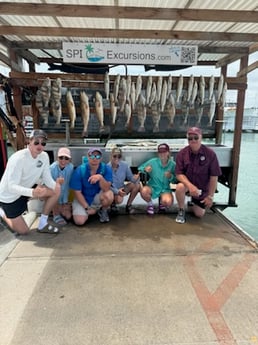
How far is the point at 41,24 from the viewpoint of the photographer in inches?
146

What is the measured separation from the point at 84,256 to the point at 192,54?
10.0ft

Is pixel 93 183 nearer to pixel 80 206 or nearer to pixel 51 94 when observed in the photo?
pixel 80 206

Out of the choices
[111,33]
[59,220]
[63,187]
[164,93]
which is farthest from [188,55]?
[59,220]

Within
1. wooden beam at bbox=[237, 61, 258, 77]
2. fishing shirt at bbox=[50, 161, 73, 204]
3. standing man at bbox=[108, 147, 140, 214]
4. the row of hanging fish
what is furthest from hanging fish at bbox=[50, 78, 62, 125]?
wooden beam at bbox=[237, 61, 258, 77]

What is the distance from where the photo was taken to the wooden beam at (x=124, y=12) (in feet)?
9.29

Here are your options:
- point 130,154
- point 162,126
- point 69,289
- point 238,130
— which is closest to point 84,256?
point 69,289

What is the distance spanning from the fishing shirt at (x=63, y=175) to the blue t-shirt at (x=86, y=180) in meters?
0.14

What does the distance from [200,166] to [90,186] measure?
1.46 metres

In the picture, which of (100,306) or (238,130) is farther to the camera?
(238,130)

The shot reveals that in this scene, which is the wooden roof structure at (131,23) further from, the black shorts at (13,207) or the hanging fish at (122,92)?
the black shorts at (13,207)

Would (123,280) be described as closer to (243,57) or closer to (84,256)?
(84,256)

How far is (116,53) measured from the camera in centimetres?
377

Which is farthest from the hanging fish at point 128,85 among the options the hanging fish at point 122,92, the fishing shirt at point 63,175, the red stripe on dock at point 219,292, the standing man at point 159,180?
the red stripe on dock at point 219,292

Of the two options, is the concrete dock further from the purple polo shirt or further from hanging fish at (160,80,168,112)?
hanging fish at (160,80,168,112)
